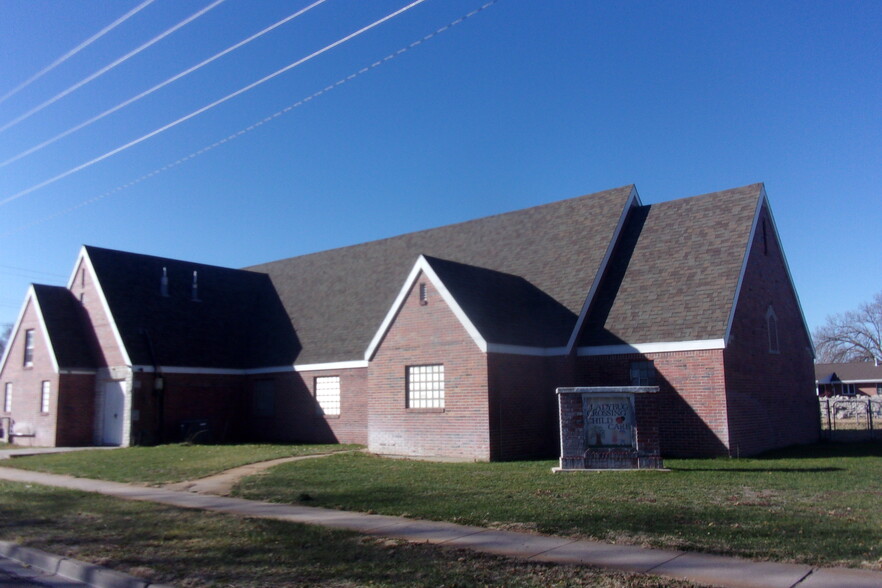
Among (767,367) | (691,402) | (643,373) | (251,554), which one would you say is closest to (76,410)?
(643,373)

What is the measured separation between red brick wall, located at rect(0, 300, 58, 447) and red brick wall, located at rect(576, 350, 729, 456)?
74.6 feet

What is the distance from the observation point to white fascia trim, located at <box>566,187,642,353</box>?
72.1 ft

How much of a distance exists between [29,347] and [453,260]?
18461 millimetres

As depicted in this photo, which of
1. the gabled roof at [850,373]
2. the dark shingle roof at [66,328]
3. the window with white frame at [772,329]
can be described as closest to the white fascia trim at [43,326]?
the dark shingle roof at [66,328]

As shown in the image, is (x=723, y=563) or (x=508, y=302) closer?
(x=723, y=563)

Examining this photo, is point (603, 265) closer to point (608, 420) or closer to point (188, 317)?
point (608, 420)

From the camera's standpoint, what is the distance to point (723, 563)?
8211 millimetres

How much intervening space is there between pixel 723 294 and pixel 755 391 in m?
3.25

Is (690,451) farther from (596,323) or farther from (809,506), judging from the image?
(809,506)

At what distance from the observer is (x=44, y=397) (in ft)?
98.0

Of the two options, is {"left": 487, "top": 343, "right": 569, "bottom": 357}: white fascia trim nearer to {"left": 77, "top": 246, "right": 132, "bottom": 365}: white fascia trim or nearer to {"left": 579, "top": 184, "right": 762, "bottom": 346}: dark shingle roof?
{"left": 579, "top": 184, "right": 762, "bottom": 346}: dark shingle roof

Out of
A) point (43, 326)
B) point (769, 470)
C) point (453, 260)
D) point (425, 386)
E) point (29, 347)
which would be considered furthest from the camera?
point (29, 347)

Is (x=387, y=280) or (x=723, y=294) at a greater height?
(x=387, y=280)

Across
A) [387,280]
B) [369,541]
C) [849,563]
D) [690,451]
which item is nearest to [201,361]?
[387,280]
